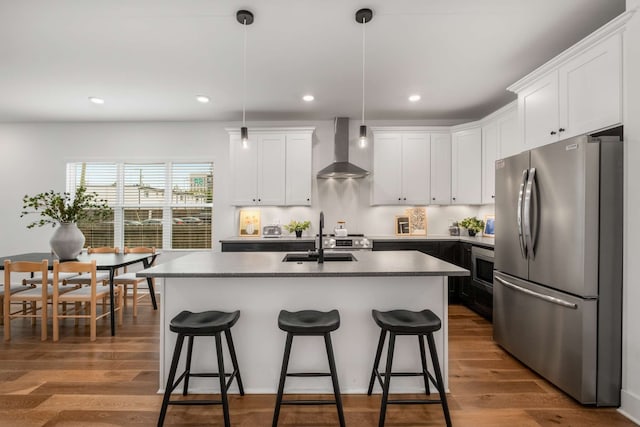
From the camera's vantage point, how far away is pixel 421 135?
15.7 feet

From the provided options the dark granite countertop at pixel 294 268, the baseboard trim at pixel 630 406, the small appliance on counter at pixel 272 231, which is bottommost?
the baseboard trim at pixel 630 406

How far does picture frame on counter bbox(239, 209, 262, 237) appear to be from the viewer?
5.03m

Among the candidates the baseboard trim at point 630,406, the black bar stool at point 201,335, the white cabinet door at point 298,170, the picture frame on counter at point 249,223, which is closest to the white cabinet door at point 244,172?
the picture frame on counter at point 249,223

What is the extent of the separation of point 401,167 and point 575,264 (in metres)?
2.93

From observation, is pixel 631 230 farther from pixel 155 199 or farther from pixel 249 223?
pixel 155 199

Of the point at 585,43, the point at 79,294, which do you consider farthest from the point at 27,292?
the point at 585,43

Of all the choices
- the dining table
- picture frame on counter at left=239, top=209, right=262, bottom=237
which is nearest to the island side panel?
the dining table

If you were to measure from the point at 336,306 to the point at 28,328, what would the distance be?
3.73 meters

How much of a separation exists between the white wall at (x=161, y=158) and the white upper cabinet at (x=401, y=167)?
31 cm

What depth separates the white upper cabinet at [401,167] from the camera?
478 cm

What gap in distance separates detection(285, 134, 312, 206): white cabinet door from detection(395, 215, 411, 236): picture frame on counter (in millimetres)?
1466

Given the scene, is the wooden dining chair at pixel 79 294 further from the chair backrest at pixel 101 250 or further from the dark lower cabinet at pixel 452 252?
the dark lower cabinet at pixel 452 252

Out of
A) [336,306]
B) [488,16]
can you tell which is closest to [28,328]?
[336,306]

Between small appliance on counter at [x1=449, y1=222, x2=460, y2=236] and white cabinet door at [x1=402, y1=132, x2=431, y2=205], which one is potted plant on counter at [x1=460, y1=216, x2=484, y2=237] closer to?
small appliance on counter at [x1=449, y1=222, x2=460, y2=236]
